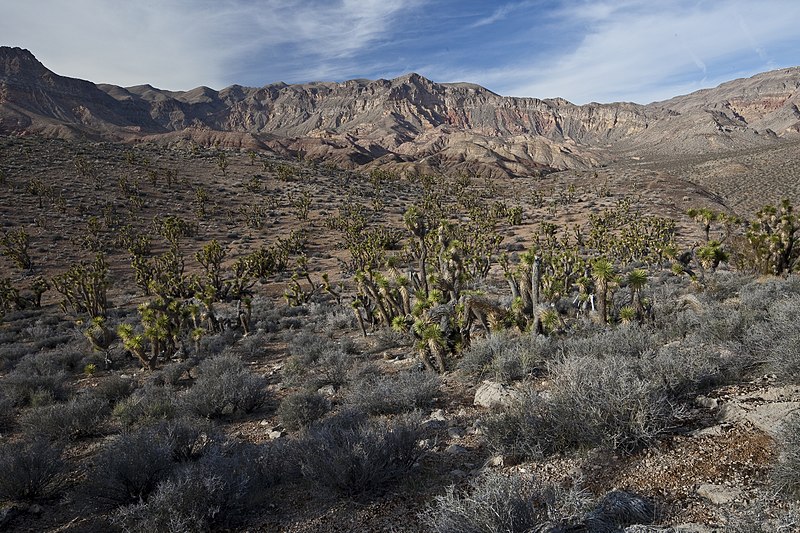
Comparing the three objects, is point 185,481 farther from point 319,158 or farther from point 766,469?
point 319,158

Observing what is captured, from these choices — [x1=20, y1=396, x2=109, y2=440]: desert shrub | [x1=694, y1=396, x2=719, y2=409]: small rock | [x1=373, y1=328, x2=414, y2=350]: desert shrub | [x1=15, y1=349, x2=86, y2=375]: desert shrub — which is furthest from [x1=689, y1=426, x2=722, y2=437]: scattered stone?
[x1=15, y1=349, x2=86, y2=375]: desert shrub

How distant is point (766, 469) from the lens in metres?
4.08

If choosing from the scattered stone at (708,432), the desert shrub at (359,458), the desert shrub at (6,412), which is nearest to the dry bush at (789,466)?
the scattered stone at (708,432)

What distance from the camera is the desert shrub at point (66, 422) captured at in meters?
8.12

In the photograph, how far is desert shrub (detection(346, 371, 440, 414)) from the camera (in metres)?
7.69

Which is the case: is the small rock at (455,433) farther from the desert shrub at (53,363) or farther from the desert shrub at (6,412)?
the desert shrub at (53,363)

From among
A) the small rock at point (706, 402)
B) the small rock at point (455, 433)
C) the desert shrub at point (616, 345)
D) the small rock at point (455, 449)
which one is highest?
the small rock at point (706, 402)

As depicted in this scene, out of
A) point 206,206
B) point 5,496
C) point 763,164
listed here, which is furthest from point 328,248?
point 763,164

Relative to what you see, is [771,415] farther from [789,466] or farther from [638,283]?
[638,283]

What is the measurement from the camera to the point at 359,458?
5.03 meters

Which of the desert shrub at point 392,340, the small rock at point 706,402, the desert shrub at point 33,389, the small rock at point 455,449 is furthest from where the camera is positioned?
the desert shrub at point 392,340

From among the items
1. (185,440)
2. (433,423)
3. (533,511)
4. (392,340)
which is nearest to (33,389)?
(185,440)

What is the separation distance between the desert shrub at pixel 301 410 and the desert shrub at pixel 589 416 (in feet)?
12.3

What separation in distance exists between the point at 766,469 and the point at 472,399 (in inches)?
180
